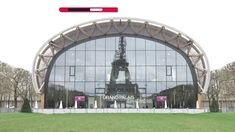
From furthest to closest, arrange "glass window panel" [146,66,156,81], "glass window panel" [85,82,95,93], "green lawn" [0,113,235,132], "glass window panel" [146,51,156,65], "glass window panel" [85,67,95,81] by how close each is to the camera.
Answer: "glass window panel" [146,51,156,65] < "glass window panel" [85,67,95,81] < "glass window panel" [146,66,156,81] < "glass window panel" [85,82,95,93] < "green lawn" [0,113,235,132]

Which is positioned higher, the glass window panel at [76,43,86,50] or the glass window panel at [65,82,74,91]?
the glass window panel at [76,43,86,50]

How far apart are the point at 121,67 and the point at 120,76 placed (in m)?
1.22

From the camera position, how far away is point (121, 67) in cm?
4688

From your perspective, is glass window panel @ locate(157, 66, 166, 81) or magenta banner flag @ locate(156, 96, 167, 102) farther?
glass window panel @ locate(157, 66, 166, 81)

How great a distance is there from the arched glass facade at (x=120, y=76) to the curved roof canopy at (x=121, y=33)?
3.41ft

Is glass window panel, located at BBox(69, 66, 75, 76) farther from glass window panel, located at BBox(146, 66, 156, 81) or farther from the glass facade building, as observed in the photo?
glass window panel, located at BBox(146, 66, 156, 81)

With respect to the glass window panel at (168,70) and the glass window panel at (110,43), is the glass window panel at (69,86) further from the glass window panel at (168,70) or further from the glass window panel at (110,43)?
the glass window panel at (168,70)

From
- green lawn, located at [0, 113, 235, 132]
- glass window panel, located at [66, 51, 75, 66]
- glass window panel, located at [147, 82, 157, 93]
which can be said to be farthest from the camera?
glass window panel, located at [66, 51, 75, 66]

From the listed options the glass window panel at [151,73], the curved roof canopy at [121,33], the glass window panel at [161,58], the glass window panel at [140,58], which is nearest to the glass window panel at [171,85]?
the glass window panel at [151,73]

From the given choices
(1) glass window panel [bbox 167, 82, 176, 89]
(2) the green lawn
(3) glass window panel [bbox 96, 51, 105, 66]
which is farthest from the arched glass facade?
(2) the green lawn

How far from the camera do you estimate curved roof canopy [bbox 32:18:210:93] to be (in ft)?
152

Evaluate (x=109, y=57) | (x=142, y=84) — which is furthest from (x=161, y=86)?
(x=109, y=57)

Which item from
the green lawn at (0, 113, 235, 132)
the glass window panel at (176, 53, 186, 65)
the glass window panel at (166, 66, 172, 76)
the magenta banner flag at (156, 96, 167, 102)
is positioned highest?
the glass window panel at (176, 53, 186, 65)

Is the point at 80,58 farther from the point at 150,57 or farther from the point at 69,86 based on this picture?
the point at 150,57
